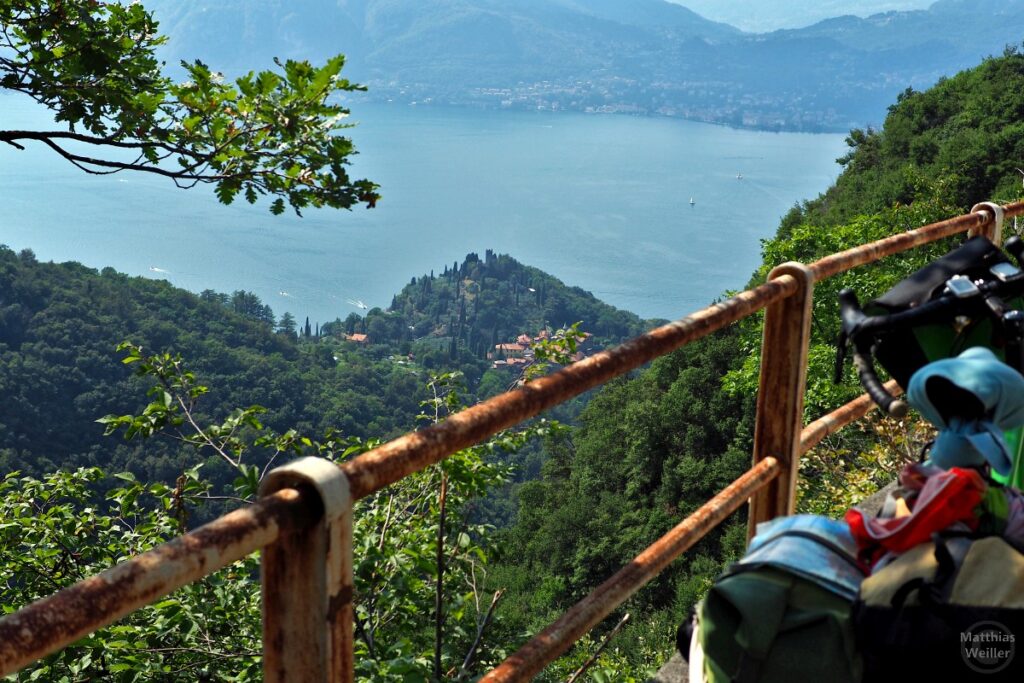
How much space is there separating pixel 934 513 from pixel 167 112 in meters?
5.12

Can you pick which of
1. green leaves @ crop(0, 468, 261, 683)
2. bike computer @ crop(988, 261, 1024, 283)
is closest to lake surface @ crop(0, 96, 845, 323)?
green leaves @ crop(0, 468, 261, 683)

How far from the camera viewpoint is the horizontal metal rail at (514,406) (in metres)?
1.08

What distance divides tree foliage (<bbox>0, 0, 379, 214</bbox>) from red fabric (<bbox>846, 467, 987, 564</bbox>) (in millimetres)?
4364

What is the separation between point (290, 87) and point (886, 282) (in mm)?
9765

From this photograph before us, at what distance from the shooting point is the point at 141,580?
2.69ft

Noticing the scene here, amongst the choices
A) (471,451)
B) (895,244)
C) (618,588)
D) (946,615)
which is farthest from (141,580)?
(471,451)

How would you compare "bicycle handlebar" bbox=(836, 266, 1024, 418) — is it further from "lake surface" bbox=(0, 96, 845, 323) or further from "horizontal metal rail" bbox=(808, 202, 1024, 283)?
"lake surface" bbox=(0, 96, 845, 323)

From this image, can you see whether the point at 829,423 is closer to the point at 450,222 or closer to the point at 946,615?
the point at 946,615

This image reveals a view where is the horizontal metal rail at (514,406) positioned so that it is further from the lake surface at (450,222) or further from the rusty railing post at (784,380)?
the lake surface at (450,222)

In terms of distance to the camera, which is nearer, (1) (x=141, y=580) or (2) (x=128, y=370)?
(1) (x=141, y=580)

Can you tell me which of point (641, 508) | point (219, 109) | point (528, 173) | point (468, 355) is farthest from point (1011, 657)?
point (528, 173)

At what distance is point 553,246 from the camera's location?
381 feet

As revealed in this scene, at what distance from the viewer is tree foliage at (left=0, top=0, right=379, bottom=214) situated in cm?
517

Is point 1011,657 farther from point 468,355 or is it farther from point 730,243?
point 730,243
